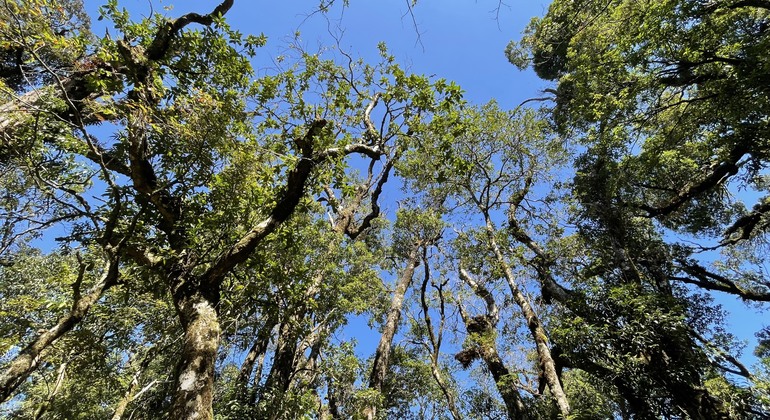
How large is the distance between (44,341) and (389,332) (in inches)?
401

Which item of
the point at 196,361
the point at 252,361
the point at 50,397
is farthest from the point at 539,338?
the point at 50,397

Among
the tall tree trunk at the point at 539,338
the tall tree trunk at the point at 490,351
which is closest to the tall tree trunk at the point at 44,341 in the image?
the tall tree trunk at the point at 539,338

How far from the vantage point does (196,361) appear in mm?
4164

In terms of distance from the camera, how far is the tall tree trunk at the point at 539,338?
8570 millimetres

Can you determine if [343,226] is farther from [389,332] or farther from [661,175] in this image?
[661,175]

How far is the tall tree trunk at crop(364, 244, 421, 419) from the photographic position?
1158 centimetres

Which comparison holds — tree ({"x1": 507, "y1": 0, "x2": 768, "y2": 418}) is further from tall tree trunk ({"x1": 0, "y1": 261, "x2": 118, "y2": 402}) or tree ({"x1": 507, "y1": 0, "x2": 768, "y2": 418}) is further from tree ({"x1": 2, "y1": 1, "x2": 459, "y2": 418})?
tall tree trunk ({"x1": 0, "y1": 261, "x2": 118, "y2": 402})

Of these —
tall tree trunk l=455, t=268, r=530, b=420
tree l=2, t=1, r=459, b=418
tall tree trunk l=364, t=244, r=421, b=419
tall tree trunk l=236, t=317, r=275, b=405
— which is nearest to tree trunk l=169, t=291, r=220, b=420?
tree l=2, t=1, r=459, b=418

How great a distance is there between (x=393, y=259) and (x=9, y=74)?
1400 centimetres

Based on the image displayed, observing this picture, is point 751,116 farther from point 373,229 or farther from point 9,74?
point 9,74

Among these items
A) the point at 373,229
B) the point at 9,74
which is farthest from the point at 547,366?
the point at 9,74

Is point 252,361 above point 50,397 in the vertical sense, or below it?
above

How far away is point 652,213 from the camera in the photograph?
1089 cm

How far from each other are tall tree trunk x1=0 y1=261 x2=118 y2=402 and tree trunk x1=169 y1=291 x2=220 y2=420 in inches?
35.3
